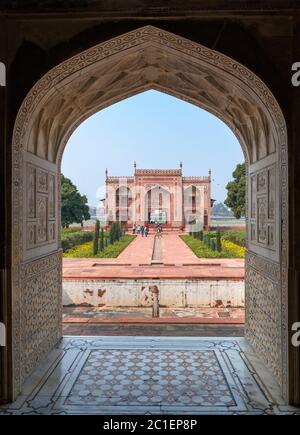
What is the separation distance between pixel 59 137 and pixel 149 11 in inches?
65.1

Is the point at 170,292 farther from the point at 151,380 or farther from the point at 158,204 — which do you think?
the point at 158,204

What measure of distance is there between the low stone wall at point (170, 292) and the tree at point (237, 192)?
610 inches

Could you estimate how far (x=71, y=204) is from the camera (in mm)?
24500

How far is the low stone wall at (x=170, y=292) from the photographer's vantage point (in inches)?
277

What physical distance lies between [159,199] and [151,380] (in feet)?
83.3

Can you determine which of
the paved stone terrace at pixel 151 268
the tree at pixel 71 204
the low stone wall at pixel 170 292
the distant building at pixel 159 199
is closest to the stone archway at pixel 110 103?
the low stone wall at pixel 170 292

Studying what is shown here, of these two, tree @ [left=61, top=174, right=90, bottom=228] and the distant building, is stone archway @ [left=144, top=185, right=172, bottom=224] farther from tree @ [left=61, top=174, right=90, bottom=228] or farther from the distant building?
tree @ [left=61, top=174, right=90, bottom=228]

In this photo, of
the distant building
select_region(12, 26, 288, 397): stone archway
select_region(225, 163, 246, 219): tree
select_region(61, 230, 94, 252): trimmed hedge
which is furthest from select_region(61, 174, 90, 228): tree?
select_region(12, 26, 288, 397): stone archway

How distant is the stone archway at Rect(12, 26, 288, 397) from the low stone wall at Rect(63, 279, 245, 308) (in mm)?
3077

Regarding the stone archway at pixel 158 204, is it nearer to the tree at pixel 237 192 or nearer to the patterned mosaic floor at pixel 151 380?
the tree at pixel 237 192

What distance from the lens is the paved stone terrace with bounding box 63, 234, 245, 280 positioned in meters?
7.34

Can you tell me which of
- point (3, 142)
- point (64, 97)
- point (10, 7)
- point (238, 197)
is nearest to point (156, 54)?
point (64, 97)

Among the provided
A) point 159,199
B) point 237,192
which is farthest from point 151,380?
point 159,199

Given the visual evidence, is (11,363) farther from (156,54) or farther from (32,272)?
(156,54)
